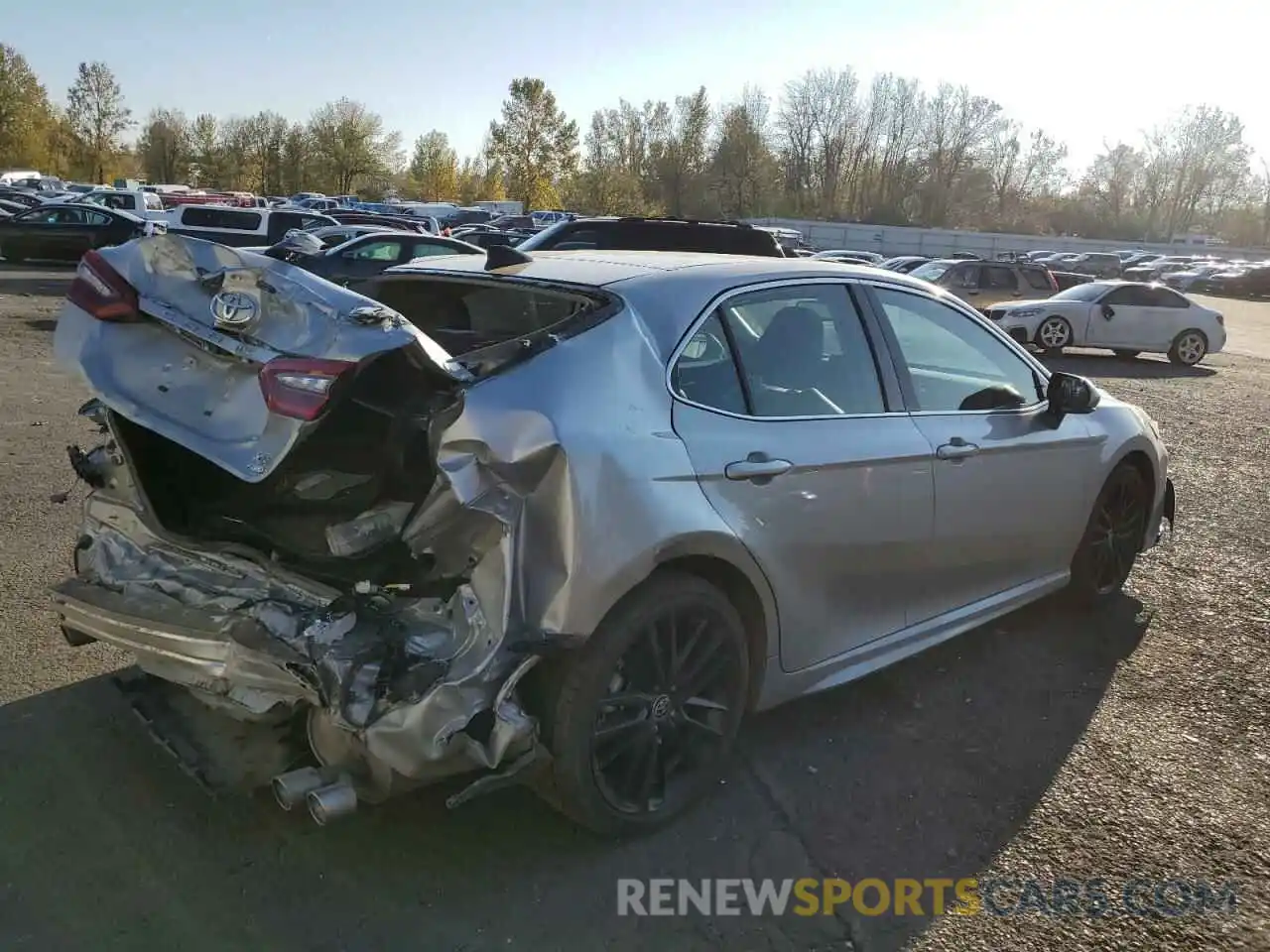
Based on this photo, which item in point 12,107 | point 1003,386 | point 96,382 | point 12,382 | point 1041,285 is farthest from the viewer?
point 12,107

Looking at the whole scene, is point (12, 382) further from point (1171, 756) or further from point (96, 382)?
point (1171, 756)

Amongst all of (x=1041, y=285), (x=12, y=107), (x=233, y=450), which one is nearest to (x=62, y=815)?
(x=233, y=450)

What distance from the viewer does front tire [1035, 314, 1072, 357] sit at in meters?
18.5

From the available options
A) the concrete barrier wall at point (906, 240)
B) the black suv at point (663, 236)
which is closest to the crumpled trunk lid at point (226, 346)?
the black suv at point (663, 236)

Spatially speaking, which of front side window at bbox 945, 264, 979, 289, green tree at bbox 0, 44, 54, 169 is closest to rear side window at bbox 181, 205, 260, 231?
front side window at bbox 945, 264, 979, 289

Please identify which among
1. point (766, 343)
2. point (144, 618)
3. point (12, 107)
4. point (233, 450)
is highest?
point (12, 107)

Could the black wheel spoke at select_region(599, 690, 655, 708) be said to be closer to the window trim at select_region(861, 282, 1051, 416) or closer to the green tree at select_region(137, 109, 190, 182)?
the window trim at select_region(861, 282, 1051, 416)

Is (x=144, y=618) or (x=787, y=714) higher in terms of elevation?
(x=144, y=618)

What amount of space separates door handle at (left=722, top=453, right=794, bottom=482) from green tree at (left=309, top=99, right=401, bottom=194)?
250ft

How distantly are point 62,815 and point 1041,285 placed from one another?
21.2 m

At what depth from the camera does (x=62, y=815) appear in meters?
3.10

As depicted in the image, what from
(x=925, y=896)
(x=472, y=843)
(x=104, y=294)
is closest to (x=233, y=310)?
(x=104, y=294)

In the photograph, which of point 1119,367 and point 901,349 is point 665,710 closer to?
point 901,349

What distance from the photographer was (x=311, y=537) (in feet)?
10.4
